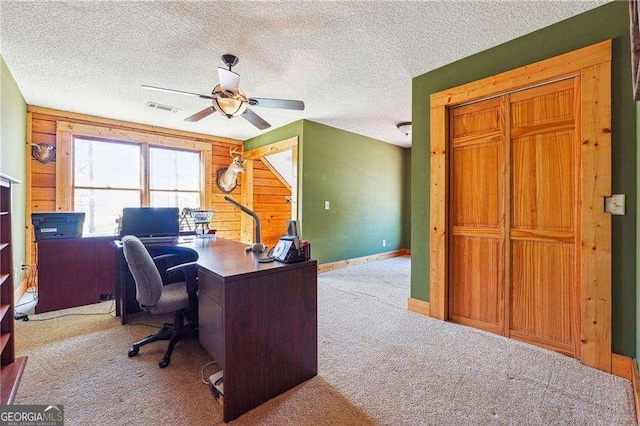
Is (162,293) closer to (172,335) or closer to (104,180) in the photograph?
(172,335)

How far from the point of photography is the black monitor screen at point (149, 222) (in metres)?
2.79

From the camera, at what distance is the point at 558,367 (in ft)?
6.15

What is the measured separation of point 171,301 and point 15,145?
3.00 metres

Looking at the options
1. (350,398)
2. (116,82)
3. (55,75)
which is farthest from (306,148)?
(350,398)

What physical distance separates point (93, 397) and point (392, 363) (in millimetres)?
1803

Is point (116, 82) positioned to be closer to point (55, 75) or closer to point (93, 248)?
point (55, 75)

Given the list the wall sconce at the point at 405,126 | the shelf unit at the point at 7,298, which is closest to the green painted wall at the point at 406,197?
the wall sconce at the point at 405,126

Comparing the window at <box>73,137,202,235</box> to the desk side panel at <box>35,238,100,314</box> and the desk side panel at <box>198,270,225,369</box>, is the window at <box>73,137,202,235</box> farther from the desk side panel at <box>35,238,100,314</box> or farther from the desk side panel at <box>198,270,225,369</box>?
the desk side panel at <box>198,270,225,369</box>

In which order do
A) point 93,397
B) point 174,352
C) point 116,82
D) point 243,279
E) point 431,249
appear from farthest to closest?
point 116,82, point 431,249, point 174,352, point 93,397, point 243,279

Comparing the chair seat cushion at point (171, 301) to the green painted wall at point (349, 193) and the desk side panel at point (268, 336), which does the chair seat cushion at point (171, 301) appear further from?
the green painted wall at point (349, 193)

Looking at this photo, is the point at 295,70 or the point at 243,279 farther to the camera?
the point at 295,70

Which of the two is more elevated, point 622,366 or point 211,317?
point 211,317

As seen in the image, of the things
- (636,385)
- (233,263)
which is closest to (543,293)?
(636,385)

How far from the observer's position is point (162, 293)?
2020 mm
